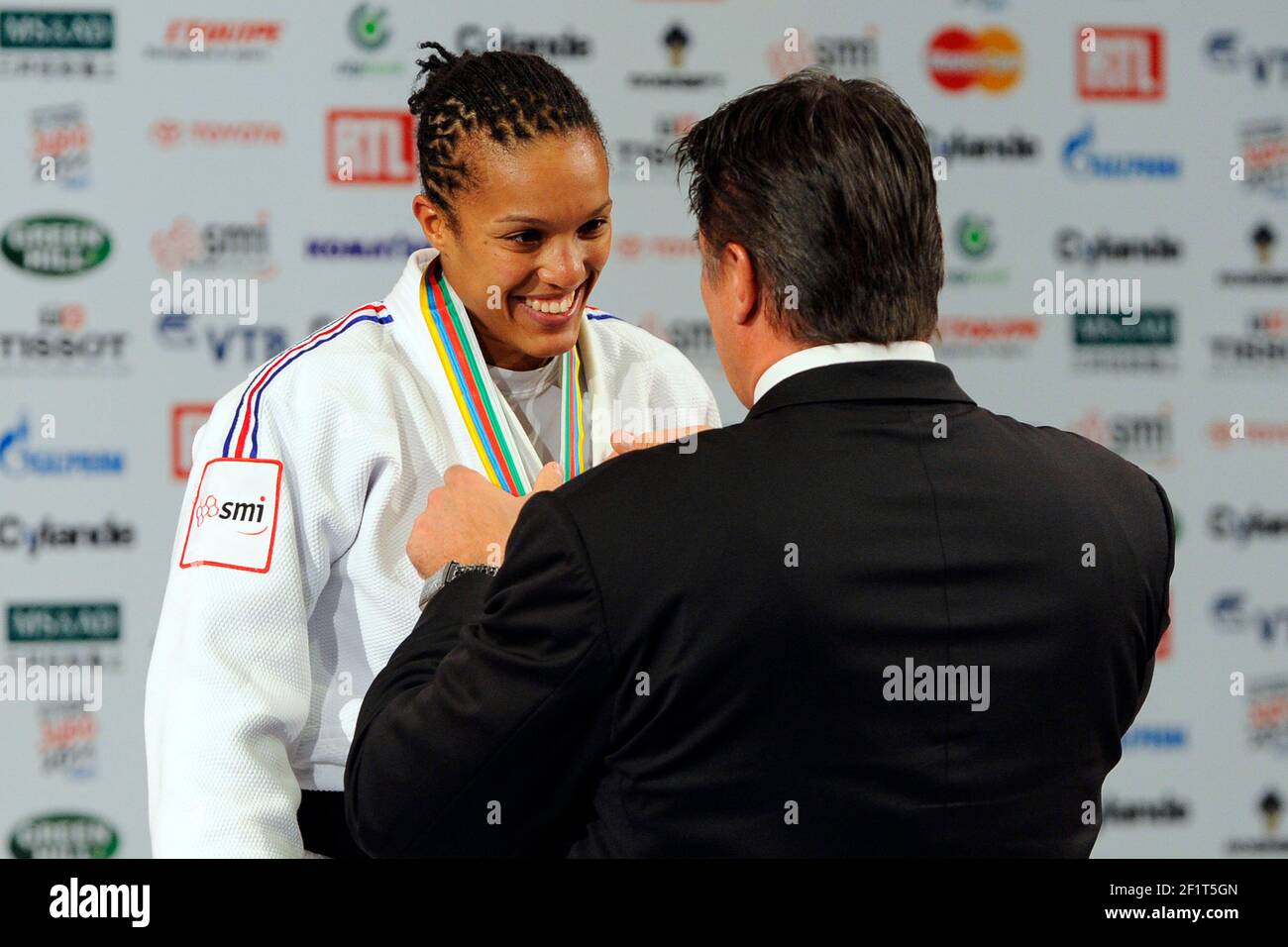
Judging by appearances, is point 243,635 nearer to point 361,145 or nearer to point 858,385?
point 858,385

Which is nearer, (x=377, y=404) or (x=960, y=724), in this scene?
(x=960, y=724)

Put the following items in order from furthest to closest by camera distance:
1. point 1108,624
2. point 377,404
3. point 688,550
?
1. point 377,404
2. point 1108,624
3. point 688,550

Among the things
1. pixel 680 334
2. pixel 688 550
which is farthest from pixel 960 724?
pixel 680 334

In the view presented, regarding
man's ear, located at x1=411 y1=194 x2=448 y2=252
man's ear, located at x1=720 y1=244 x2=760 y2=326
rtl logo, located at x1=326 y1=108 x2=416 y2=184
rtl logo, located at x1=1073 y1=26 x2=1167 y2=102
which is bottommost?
man's ear, located at x1=720 y1=244 x2=760 y2=326

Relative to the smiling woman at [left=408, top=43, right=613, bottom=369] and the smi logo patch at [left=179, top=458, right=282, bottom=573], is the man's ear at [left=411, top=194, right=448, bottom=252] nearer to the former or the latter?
the smiling woman at [left=408, top=43, right=613, bottom=369]

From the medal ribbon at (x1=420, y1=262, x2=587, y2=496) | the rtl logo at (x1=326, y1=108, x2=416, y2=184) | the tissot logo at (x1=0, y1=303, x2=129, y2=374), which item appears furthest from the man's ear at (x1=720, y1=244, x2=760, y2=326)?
the tissot logo at (x1=0, y1=303, x2=129, y2=374)

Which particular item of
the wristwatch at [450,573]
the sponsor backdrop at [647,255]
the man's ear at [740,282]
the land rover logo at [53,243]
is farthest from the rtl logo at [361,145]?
the man's ear at [740,282]

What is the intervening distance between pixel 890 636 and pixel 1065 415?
8.66 feet

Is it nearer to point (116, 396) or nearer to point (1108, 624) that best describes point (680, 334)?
point (116, 396)

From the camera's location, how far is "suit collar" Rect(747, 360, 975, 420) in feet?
3.67

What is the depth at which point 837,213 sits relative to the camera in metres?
1.12

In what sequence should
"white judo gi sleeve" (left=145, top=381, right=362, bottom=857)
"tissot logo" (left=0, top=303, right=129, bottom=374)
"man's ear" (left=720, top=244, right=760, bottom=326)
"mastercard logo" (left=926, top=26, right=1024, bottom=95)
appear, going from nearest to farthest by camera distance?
"man's ear" (left=720, top=244, right=760, bottom=326) < "white judo gi sleeve" (left=145, top=381, right=362, bottom=857) < "tissot logo" (left=0, top=303, right=129, bottom=374) < "mastercard logo" (left=926, top=26, right=1024, bottom=95)

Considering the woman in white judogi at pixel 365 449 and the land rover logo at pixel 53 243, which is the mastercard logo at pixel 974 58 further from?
the land rover logo at pixel 53 243

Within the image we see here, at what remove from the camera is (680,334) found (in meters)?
3.32
